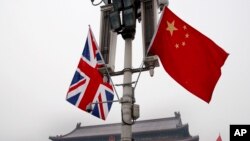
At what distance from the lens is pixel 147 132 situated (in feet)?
114

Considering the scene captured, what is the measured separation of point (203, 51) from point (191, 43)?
1.05 feet

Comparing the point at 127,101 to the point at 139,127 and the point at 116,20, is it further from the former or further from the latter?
the point at 139,127

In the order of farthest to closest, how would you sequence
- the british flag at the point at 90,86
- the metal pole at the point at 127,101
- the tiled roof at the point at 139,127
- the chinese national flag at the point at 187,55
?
the tiled roof at the point at 139,127
the british flag at the point at 90,86
the chinese national flag at the point at 187,55
the metal pole at the point at 127,101

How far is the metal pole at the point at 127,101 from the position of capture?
5.27m

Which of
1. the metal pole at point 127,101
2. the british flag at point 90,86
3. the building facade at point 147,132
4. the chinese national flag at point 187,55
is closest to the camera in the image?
the metal pole at point 127,101

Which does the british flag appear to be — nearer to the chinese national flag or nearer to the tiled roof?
the chinese national flag

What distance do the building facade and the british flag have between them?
2710cm

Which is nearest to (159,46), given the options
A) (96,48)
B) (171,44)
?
(171,44)

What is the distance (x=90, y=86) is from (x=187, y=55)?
2.56 metres

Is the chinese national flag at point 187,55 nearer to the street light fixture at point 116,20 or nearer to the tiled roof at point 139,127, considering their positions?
the street light fixture at point 116,20

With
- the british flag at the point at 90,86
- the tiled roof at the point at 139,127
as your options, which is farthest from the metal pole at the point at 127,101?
the tiled roof at the point at 139,127

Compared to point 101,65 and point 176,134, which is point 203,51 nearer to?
point 101,65

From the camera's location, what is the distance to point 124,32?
612cm

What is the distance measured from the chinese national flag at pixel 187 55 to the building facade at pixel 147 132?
93.0ft
